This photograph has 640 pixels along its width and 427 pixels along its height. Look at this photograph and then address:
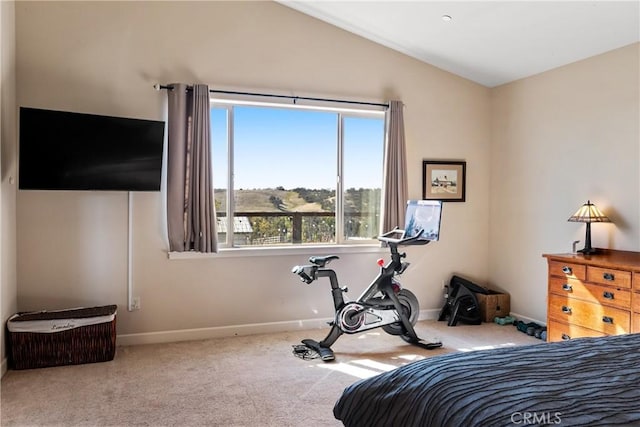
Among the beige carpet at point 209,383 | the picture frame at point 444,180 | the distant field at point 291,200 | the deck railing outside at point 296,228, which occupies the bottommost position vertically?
the beige carpet at point 209,383

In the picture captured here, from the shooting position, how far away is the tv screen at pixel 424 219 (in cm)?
408

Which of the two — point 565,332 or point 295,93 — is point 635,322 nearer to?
point 565,332

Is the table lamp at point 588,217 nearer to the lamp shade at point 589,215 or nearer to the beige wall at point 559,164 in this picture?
the lamp shade at point 589,215

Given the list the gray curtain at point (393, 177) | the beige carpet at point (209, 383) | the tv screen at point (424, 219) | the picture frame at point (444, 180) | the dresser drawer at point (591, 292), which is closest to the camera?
the beige carpet at point (209, 383)

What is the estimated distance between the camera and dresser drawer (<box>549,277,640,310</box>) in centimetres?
338

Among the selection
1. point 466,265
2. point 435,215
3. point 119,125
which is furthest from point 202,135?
point 466,265

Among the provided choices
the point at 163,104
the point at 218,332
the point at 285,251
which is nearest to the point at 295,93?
the point at 163,104

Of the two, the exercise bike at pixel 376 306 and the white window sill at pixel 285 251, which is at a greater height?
the white window sill at pixel 285 251

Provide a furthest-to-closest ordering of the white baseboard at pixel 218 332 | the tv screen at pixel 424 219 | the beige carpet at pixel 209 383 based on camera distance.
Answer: the white baseboard at pixel 218 332 < the tv screen at pixel 424 219 < the beige carpet at pixel 209 383

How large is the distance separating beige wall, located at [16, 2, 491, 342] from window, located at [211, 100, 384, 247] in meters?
0.24

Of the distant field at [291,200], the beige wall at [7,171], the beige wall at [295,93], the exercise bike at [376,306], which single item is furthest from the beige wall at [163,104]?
the exercise bike at [376,306]

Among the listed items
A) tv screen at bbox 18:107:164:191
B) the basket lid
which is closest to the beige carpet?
the basket lid

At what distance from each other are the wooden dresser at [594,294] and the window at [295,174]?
1906mm

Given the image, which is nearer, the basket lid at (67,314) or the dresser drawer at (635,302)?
the dresser drawer at (635,302)
